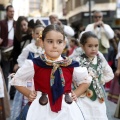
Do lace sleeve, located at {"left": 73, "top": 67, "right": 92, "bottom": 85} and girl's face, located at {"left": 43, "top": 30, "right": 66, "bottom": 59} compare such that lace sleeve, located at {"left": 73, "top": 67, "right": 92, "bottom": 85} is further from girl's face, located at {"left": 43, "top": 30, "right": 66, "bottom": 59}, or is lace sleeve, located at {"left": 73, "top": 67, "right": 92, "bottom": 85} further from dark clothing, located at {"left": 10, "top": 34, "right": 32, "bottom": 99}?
dark clothing, located at {"left": 10, "top": 34, "right": 32, "bottom": 99}

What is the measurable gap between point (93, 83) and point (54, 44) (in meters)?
1.86

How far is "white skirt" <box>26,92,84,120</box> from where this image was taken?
173 inches

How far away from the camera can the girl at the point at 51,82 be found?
4414 mm

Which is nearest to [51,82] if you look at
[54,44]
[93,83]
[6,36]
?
[54,44]

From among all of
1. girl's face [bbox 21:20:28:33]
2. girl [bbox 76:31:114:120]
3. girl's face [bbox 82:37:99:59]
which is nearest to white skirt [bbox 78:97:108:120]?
girl [bbox 76:31:114:120]

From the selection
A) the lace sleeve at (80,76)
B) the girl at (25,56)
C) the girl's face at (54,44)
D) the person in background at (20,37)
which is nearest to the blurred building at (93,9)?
the person in background at (20,37)

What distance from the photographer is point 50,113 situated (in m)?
4.42

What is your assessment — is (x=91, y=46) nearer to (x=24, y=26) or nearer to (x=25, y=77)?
(x=25, y=77)

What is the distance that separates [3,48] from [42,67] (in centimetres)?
516

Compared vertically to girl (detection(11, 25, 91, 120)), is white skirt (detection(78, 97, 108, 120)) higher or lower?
lower

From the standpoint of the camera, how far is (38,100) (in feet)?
14.6

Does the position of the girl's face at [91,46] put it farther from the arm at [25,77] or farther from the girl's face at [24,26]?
the girl's face at [24,26]

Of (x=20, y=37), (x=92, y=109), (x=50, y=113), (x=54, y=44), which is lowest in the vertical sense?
(x=92, y=109)

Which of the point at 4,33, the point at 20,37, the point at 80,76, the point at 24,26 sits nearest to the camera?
the point at 80,76
